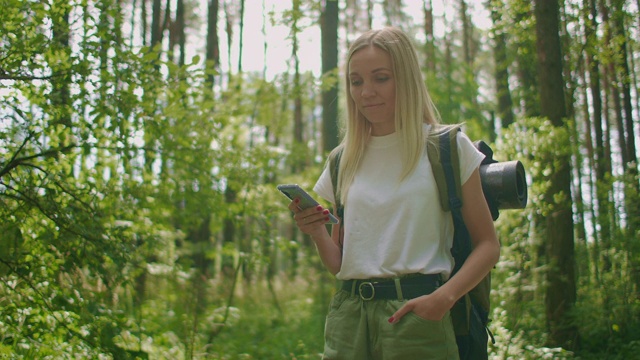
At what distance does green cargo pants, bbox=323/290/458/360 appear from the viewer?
6.57 ft

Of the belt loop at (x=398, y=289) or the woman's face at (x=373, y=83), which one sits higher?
the woman's face at (x=373, y=83)

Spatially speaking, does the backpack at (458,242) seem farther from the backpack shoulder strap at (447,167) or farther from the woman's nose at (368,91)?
the woman's nose at (368,91)

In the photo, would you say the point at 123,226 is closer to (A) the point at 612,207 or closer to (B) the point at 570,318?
(B) the point at 570,318

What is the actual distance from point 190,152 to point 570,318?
4247 mm

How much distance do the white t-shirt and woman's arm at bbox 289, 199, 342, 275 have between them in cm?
11

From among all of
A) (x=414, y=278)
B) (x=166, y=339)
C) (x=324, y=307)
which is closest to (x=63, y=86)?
(x=166, y=339)

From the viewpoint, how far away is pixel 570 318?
646 centimetres

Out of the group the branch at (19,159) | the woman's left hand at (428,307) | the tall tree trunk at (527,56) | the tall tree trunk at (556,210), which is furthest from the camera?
the tall tree trunk at (527,56)

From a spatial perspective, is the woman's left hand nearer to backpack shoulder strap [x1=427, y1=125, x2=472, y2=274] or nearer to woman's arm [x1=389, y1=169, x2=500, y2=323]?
woman's arm [x1=389, y1=169, x2=500, y2=323]

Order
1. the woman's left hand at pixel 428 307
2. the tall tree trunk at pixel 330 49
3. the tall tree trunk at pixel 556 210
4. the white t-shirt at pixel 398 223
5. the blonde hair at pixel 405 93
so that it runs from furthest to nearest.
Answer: the tall tree trunk at pixel 330 49, the tall tree trunk at pixel 556 210, the blonde hair at pixel 405 93, the white t-shirt at pixel 398 223, the woman's left hand at pixel 428 307

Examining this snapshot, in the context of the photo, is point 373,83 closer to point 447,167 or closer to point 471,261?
point 447,167

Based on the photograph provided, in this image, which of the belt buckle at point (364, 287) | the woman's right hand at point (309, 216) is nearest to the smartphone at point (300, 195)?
→ the woman's right hand at point (309, 216)

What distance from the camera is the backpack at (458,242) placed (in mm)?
2139

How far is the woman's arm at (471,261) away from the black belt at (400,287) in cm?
7
